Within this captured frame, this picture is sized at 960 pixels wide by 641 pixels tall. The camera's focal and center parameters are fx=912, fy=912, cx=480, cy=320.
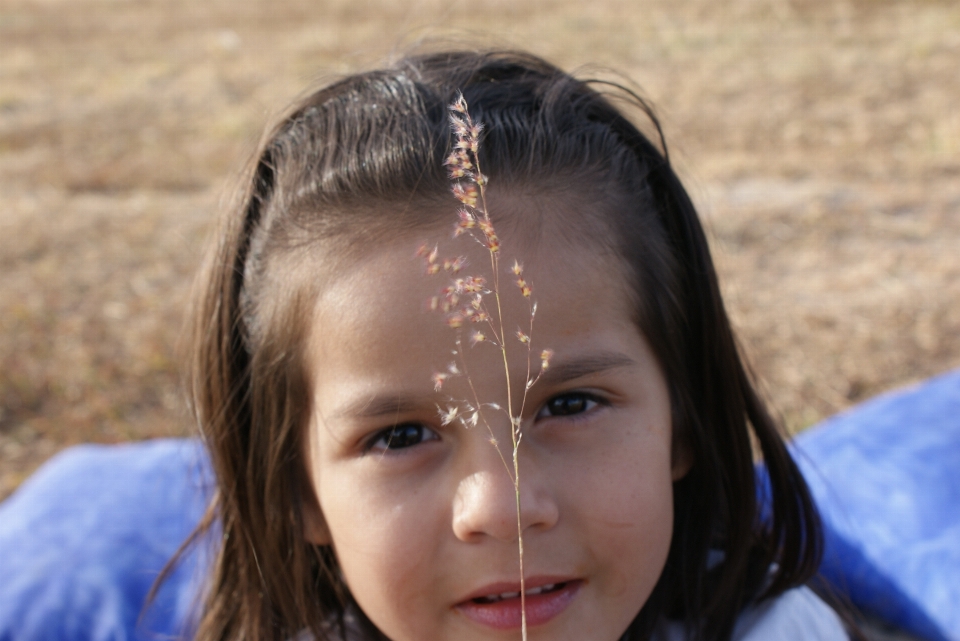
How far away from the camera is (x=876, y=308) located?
14.3 ft

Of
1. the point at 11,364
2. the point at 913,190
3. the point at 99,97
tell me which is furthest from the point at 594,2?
the point at 11,364

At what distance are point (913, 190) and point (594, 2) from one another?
8.55 meters

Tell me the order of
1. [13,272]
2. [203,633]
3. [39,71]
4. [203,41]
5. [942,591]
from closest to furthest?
1. [203,633]
2. [942,591]
3. [13,272]
4. [39,71]
5. [203,41]

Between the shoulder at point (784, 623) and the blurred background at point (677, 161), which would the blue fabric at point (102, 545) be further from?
the shoulder at point (784, 623)

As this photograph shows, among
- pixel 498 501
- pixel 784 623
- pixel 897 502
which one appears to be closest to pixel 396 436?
pixel 498 501

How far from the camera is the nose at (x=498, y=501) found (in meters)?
1.48

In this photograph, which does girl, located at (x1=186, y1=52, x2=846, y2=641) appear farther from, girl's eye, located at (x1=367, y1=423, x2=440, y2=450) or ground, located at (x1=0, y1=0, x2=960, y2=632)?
ground, located at (x1=0, y1=0, x2=960, y2=632)

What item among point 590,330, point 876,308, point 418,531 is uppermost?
point 590,330

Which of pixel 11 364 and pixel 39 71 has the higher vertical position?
pixel 39 71

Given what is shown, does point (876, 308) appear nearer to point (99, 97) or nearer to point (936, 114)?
point (936, 114)

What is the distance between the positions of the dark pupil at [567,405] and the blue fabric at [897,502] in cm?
100

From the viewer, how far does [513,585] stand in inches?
61.7

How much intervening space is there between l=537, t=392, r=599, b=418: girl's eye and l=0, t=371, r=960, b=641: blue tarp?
1.29 metres

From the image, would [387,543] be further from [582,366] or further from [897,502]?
[897,502]
